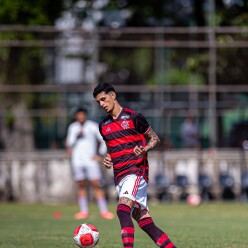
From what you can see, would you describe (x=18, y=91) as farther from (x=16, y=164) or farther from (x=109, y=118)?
(x=109, y=118)

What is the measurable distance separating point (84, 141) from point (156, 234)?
10.1m

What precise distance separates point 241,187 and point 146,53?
19.3 ft

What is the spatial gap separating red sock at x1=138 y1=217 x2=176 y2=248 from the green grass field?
6.52 ft

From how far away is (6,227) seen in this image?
1650 centimetres

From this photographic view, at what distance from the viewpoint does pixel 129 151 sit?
404 inches

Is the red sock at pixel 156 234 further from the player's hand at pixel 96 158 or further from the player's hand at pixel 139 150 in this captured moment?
the player's hand at pixel 96 158

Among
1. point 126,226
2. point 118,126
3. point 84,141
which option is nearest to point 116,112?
point 118,126

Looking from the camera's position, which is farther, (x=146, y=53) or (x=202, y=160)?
(x=146, y=53)

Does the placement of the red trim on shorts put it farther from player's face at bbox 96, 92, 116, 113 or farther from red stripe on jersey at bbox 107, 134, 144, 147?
player's face at bbox 96, 92, 116, 113

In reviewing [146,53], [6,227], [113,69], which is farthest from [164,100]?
[6,227]

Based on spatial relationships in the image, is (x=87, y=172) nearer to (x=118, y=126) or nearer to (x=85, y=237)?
(x=85, y=237)

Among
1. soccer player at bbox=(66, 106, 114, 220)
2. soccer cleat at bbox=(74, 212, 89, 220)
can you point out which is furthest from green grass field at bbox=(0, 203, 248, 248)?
soccer player at bbox=(66, 106, 114, 220)

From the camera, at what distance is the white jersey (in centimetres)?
1984

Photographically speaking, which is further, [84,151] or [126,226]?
[84,151]
